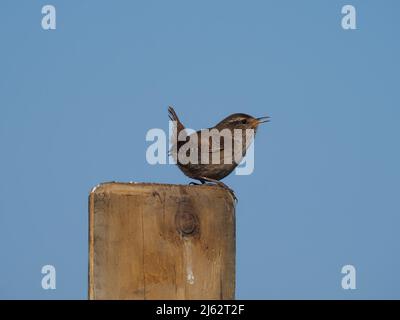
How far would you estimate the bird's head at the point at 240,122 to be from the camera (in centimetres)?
684

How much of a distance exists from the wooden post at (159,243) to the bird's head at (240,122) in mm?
3680

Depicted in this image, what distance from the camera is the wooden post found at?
289cm

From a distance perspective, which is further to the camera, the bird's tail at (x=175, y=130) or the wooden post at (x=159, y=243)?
the bird's tail at (x=175, y=130)

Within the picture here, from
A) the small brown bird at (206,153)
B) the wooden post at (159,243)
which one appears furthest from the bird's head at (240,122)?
the wooden post at (159,243)

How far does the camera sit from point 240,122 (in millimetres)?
6859

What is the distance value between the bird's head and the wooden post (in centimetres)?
368

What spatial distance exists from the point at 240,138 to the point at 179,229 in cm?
355

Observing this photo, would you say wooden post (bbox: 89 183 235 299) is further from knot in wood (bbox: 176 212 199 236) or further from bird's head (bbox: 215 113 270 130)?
bird's head (bbox: 215 113 270 130)

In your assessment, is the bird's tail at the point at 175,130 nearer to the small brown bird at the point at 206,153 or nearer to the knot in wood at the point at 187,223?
the small brown bird at the point at 206,153

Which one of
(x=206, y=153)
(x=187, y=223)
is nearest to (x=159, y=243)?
(x=187, y=223)

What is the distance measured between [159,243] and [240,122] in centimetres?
399

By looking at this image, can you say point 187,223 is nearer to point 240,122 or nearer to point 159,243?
point 159,243

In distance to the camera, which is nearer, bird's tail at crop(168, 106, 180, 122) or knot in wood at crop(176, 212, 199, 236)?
knot in wood at crop(176, 212, 199, 236)

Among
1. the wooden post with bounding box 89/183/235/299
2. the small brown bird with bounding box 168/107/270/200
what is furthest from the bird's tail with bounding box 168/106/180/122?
the wooden post with bounding box 89/183/235/299
